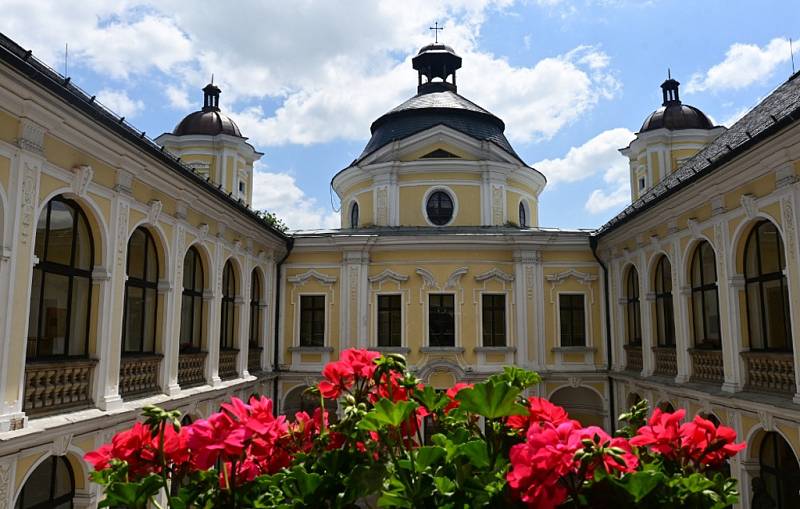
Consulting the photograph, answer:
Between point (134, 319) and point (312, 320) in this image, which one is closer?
point (134, 319)

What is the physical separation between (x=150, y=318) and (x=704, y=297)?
11651 mm

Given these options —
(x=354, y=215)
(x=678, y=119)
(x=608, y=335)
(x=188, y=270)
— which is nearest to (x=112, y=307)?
(x=188, y=270)

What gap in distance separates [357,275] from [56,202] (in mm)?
11226

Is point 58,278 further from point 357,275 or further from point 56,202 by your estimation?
point 357,275

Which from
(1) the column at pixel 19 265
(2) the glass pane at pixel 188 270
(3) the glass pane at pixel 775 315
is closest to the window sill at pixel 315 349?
(2) the glass pane at pixel 188 270

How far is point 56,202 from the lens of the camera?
9508 mm

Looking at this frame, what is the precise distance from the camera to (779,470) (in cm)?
1099

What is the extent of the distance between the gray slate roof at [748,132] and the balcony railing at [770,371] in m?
3.48

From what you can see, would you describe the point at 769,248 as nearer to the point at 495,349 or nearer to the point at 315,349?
the point at 495,349

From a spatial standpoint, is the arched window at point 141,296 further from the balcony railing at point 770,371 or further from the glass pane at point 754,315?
the glass pane at point 754,315

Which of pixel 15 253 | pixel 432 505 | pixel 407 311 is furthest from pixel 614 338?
pixel 432 505

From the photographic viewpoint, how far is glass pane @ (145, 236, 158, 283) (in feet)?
40.5

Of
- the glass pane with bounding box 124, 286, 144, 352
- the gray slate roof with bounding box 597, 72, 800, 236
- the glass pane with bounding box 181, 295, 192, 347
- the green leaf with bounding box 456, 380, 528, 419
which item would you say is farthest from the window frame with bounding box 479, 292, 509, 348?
the green leaf with bounding box 456, 380, 528, 419

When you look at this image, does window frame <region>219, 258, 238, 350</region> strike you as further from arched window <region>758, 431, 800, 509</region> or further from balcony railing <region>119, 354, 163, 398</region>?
arched window <region>758, 431, 800, 509</region>
